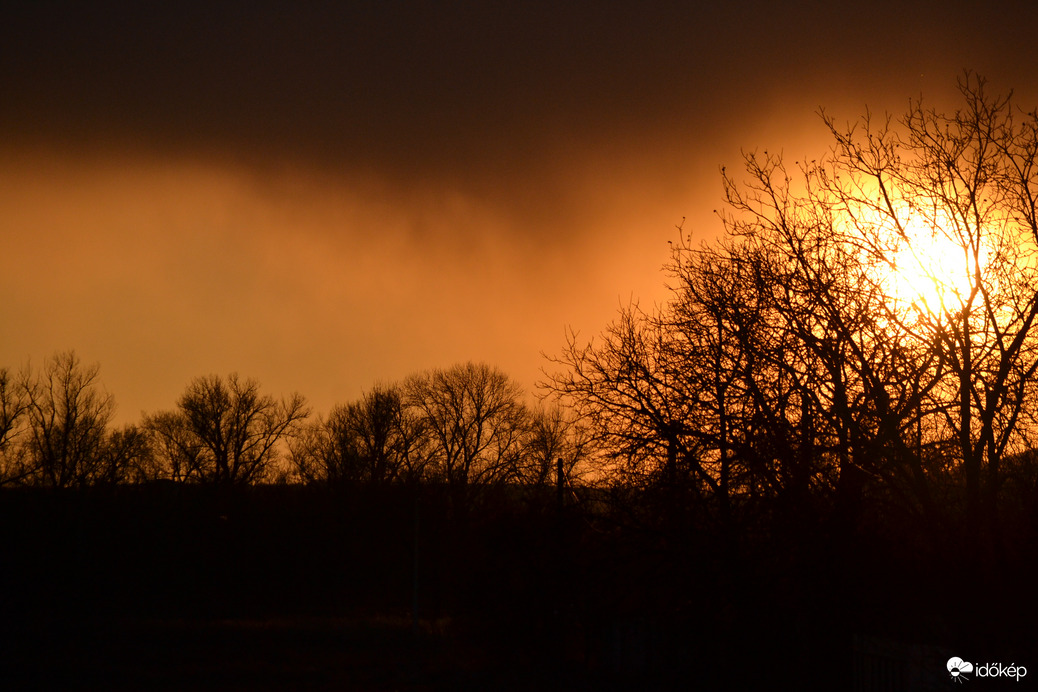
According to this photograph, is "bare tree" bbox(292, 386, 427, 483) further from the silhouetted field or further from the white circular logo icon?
the white circular logo icon

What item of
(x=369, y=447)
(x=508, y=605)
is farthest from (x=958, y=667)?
(x=369, y=447)

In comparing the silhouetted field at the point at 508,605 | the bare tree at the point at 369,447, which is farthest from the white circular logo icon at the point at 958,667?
the bare tree at the point at 369,447

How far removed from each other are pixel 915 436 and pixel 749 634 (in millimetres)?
4218

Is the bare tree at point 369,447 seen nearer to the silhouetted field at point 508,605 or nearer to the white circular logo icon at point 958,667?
the silhouetted field at point 508,605

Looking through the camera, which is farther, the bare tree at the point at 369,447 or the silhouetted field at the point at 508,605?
the bare tree at the point at 369,447

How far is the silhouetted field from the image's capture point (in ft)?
41.3

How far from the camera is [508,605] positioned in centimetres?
2331

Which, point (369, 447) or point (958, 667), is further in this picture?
point (369, 447)

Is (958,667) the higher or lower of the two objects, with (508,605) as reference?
higher

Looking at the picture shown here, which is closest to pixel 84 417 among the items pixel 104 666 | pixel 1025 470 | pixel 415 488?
pixel 415 488

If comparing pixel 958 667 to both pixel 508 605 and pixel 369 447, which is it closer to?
pixel 508 605

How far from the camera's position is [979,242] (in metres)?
13.5

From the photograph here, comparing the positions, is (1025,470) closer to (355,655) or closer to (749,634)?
(749,634)

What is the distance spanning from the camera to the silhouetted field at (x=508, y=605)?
41.3 ft
